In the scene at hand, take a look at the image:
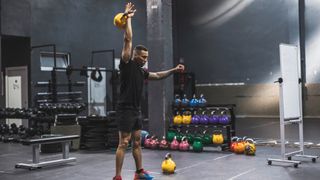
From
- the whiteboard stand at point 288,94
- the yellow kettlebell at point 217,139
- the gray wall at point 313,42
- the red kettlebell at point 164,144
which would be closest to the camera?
the whiteboard stand at point 288,94

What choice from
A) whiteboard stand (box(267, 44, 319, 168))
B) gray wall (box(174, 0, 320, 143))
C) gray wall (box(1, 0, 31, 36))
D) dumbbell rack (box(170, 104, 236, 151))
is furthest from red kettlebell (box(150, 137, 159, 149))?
gray wall (box(1, 0, 31, 36))

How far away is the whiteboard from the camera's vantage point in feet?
18.0

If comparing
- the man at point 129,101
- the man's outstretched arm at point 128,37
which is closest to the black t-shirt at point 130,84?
the man at point 129,101

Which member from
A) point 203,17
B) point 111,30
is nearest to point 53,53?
point 111,30

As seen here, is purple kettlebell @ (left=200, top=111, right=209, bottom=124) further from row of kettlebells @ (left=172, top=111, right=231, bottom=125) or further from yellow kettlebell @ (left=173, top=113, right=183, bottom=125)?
yellow kettlebell @ (left=173, top=113, right=183, bottom=125)

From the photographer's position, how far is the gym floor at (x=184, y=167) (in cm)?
492

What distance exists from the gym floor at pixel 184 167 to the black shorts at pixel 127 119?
0.96 metres

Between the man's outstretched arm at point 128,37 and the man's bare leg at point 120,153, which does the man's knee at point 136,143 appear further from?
the man's outstretched arm at point 128,37

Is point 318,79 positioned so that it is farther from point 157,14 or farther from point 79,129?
point 79,129

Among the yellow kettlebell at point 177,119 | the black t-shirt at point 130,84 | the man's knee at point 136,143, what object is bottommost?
the man's knee at point 136,143

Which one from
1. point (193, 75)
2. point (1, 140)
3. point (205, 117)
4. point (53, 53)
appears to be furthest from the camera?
point (193, 75)

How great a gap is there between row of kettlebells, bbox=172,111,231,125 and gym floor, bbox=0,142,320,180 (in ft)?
1.76

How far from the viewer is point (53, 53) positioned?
33.7ft

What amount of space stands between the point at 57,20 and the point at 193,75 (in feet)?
12.6
